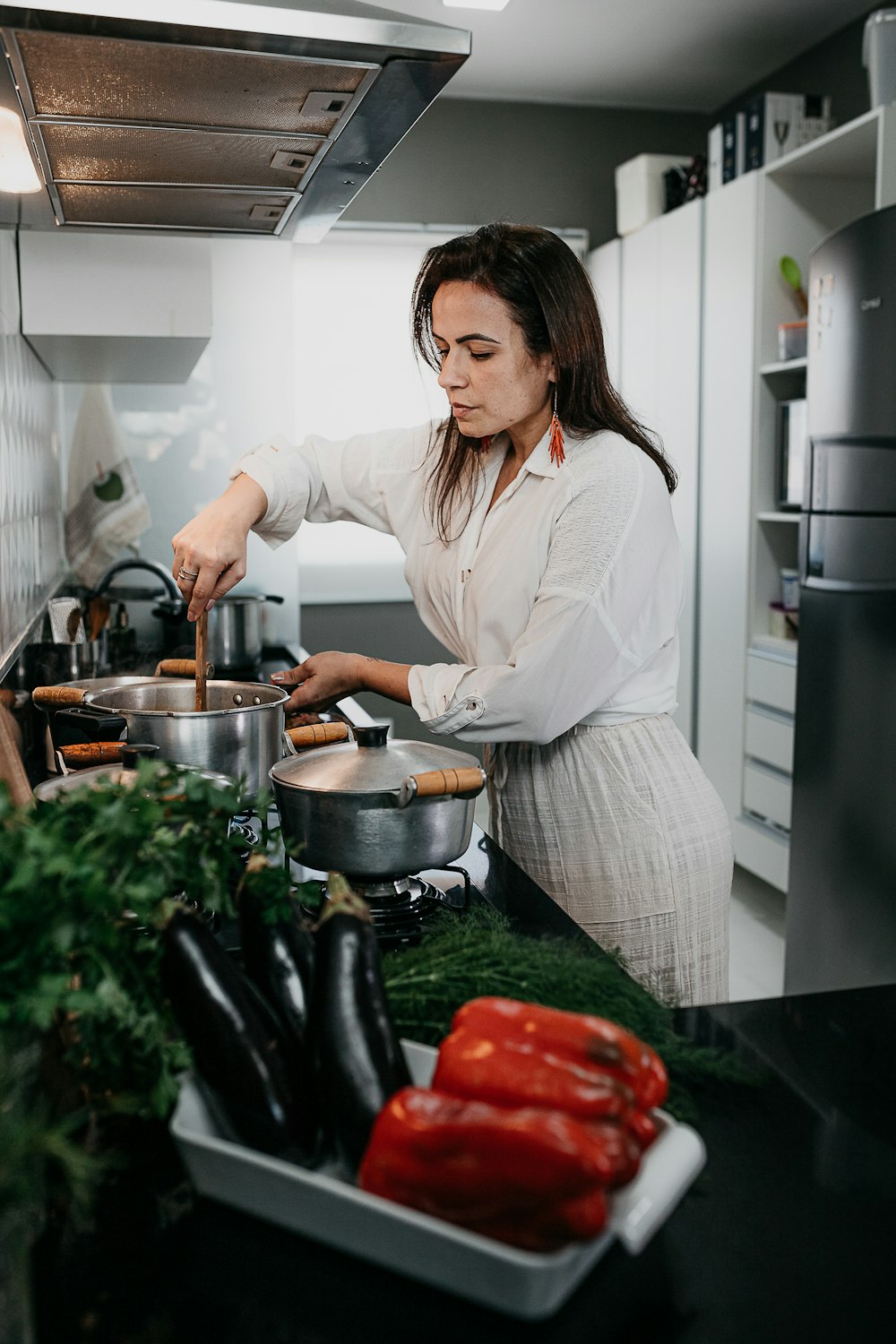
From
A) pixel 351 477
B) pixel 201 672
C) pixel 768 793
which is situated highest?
pixel 351 477

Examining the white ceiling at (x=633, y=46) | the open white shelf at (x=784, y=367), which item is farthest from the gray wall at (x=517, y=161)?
the open white shelf at (x=784, y=367)

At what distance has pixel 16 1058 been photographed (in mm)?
560

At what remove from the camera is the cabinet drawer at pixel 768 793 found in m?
3.60

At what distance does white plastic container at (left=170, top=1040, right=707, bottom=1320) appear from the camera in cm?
58

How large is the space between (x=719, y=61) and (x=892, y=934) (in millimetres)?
3375

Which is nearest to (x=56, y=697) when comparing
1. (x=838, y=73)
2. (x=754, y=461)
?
(x=754, y=461)

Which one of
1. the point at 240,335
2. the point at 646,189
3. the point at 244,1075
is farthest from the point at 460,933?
the point at 646,189

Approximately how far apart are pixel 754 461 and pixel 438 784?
2978 mm

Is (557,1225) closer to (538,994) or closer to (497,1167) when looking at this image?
(497,1167)

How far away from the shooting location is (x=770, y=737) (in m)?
3.68

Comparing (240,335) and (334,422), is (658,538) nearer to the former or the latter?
(240,335)

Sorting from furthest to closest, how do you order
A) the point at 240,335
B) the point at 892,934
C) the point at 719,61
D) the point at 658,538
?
1. the point at 719,61
2. the point at 240,335
3. the point at 892,934
4. the point at 658,538

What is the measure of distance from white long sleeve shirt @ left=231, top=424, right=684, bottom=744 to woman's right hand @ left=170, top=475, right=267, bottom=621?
177 millimetres

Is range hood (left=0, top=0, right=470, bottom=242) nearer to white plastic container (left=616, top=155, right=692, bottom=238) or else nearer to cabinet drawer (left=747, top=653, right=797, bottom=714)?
cabinet drawer (left=747, top=653, right=797, bottom=714)
